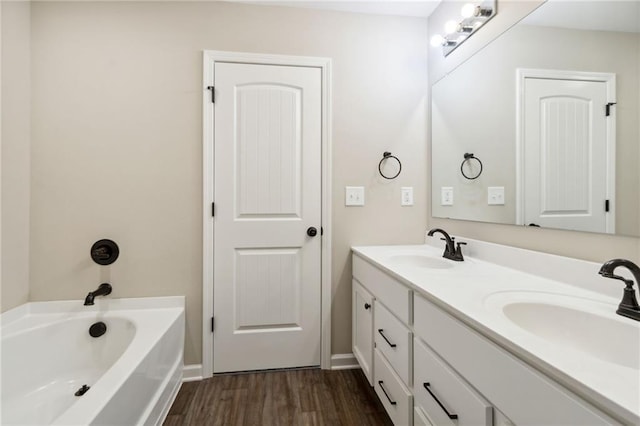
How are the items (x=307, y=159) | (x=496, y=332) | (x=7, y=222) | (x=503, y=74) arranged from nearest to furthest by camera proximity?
(x=496, y=332), (x=503, y=74), (x=7, y=222), (x=307, y=159)

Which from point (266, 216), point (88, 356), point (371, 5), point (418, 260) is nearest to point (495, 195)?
point (418, 260)

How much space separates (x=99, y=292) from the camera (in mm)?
1702

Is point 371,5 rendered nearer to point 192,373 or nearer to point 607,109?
point 607,109

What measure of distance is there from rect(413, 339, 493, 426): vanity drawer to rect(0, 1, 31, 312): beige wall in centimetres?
220

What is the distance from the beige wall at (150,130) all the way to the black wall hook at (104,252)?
0.05 meters

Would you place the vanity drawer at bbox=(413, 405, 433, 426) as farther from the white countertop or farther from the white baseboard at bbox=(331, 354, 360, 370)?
the white baseboard at bbox=(331, 354, 360, 370)

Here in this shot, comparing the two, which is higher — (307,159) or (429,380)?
(307,159)

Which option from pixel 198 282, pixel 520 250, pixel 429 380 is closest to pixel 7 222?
pixel 198 282

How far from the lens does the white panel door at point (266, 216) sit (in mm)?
1849

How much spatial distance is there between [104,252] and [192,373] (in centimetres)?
94

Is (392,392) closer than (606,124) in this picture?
No

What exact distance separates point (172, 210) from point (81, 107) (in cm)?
82

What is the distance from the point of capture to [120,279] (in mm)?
1792

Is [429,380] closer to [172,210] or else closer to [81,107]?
[172,210]
